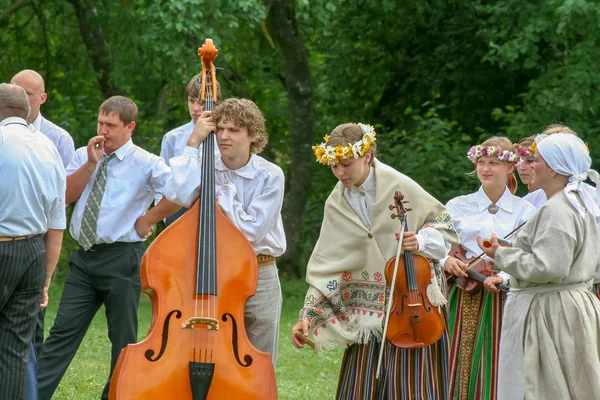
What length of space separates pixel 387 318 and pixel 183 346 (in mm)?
1196

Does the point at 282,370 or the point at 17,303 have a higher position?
the point at 17,303

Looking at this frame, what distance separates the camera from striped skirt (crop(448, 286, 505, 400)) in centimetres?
696

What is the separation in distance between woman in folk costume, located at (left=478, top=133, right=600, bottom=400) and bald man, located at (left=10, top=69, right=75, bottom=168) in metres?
3.15

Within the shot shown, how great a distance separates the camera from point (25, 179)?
548 centimetres

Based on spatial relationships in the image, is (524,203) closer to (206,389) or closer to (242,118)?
(242,118)

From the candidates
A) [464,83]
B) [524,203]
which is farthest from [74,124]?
[524,203]

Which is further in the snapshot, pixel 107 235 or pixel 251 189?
pixel 107 235

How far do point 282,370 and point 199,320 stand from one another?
15.0 feet

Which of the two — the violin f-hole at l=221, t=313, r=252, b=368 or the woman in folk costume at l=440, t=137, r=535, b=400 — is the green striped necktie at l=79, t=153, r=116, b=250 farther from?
the woman in folk costume at l=440, t=137, r=535, b=400

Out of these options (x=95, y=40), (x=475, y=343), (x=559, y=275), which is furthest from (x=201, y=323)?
(x=95, y=40)

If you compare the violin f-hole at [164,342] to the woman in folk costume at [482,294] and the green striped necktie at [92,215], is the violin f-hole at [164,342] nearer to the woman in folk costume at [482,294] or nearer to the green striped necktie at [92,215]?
the green striped necktie at [92,215]

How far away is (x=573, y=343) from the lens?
5.49 m

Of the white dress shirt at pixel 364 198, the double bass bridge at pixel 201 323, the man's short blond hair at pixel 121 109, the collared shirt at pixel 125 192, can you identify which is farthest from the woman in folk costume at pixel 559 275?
the man's short blond hair at pixel 121 109

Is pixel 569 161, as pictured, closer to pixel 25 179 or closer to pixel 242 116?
pixel 242 116
